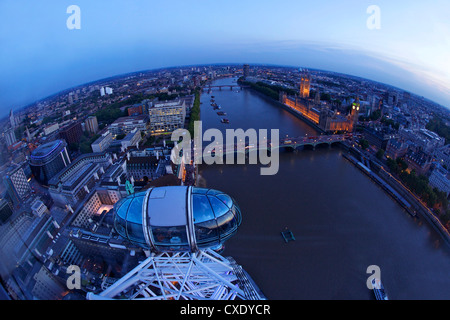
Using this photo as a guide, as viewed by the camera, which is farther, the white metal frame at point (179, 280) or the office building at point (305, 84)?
the office building at point (305, 84)

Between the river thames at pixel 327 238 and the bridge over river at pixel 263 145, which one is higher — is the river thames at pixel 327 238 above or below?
below

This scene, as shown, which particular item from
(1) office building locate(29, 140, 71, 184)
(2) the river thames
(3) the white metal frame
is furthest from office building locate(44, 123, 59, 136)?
(3) the white metal frame

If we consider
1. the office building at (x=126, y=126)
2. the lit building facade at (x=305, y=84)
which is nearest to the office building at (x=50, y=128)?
the office building at (x=126, y=126)

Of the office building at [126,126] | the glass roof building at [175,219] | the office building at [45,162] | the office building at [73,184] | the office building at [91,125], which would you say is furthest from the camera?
the office building at [126,126]

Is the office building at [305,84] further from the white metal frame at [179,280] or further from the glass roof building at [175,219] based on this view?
the white metal frame at [179,280]

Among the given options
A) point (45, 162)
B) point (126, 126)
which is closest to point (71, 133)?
point (126, 126)

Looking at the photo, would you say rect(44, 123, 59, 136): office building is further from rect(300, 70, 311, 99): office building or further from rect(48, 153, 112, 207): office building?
rect(300, 70, 311, 99): office building
